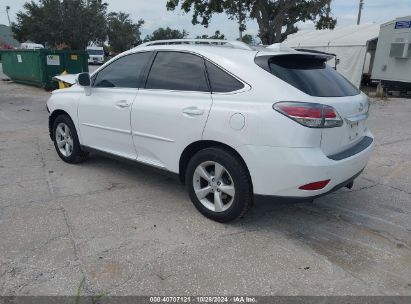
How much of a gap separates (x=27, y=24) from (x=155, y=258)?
5590cm

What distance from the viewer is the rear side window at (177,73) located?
3.72 metres

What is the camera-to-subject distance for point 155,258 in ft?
10.1

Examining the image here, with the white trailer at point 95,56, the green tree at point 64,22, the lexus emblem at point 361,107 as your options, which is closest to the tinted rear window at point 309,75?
the lexus emblem at point 361,107

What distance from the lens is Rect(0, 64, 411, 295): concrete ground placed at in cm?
279

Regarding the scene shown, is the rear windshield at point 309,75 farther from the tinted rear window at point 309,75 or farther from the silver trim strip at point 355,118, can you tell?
the silver trim strip at point 355,118

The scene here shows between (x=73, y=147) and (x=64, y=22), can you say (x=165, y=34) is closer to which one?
(x=64, y=22)

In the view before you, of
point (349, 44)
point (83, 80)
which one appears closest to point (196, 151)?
point (83, 80)

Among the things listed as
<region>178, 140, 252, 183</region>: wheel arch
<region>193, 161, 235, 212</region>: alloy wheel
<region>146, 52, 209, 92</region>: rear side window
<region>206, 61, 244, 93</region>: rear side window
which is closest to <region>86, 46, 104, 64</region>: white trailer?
<region>146, 52, 209, 92</region>: rear side window

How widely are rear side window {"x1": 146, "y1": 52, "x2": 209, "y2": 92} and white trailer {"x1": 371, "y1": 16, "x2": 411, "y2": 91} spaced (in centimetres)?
1507

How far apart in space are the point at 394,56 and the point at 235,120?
52.0 ft

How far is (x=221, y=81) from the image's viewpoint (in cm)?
353

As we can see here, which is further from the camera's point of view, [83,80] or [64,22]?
[64,22]

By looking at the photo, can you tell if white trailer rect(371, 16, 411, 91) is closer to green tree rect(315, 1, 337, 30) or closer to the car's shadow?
green tree rect(315, 1, 337, 30)

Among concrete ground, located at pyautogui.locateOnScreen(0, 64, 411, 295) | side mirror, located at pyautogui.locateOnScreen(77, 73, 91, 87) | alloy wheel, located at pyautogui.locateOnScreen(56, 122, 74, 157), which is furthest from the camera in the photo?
alloy wheel, located at pyautogui.locateOnScreen(56, 122, 74, 157)
